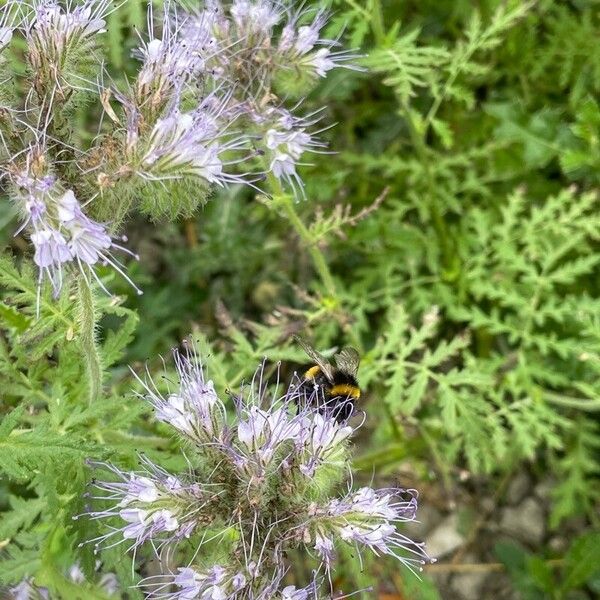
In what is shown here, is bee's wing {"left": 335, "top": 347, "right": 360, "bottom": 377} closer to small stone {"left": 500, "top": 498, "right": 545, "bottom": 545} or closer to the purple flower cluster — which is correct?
the purple flower cluster

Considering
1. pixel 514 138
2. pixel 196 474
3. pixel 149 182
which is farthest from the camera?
pixel 514 138

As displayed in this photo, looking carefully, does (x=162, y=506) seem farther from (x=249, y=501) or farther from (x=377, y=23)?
(x=377, y=23)

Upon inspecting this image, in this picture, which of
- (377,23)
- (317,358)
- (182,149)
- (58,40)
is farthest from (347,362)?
(377,23)

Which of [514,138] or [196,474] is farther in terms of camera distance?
[514,138]

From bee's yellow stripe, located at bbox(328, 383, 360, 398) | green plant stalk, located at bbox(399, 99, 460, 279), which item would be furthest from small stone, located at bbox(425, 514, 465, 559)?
bee's yellow stripe, located at bbox(328, 383, 360, 398)

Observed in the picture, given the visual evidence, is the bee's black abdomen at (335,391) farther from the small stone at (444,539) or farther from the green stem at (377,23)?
the small stone at (444,539)

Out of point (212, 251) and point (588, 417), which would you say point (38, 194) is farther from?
point (588, 417)

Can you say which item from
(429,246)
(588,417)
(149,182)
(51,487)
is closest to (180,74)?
(149,182)
